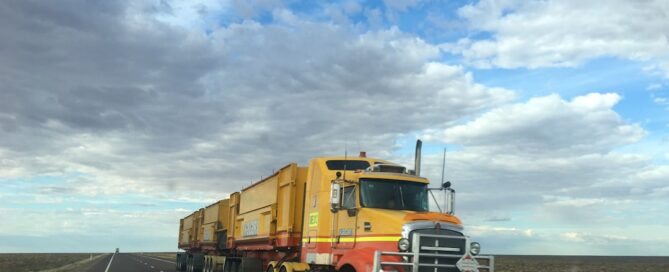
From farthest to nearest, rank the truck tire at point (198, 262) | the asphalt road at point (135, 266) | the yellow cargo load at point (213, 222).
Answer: the asphalt road at point (135, 266) < the truck tire at point (198, 262) < the yellow cargo load at point (213, 222)

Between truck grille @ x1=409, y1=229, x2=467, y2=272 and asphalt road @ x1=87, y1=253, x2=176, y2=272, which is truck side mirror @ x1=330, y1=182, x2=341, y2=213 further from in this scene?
asphalt road @ x1=87, y1=253, x2=176, y2=272

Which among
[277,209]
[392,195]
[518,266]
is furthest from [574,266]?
[392,195]

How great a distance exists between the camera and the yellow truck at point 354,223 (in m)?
12.0

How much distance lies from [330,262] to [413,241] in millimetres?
2939

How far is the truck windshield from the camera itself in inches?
519

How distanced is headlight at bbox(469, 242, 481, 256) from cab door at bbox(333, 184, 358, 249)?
8.37 ft

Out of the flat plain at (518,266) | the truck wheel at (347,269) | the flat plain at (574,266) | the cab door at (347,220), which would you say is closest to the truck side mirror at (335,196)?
the cab door at (347,220)

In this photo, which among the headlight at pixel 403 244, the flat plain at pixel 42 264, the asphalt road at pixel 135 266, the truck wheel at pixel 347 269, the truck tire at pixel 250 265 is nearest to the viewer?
the headlight at pixel 403 244

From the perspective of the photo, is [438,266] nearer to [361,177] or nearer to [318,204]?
[361,177]

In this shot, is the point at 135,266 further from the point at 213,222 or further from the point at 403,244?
the point at 403,244

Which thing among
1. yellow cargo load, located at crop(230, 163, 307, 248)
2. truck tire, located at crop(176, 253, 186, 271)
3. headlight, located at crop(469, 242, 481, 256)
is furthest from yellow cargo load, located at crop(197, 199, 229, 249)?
headlight, located at crop(469, 242, 481, 256)

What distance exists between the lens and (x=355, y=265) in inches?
495

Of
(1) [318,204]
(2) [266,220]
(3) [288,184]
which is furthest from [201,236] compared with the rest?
(1) [318,204]

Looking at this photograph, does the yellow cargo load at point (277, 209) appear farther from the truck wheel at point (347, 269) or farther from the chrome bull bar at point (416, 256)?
the chrome bull bar at point (416, 256)
